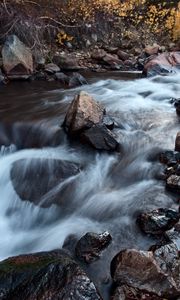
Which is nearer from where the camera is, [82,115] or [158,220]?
[158,220]

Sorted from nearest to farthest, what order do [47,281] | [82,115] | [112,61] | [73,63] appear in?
[47,281], [82,115], [73,63], [112,61]

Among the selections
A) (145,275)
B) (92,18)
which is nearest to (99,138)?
(145,275)

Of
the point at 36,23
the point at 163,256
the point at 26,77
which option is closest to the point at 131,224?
the point at 163,256

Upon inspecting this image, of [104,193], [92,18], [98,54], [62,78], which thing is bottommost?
[104,193]

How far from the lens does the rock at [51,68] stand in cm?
968

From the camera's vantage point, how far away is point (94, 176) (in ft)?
16.4

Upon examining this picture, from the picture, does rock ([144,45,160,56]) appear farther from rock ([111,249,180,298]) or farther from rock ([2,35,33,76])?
rock ([111,249,180,298])

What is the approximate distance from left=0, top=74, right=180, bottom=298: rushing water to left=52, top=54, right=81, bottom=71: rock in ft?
8.12

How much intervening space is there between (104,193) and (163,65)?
723cm

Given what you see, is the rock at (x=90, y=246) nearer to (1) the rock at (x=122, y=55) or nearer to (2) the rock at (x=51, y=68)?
(2) the rock at (x=51, y=68)

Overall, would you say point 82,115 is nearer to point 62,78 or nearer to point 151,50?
point 62,78

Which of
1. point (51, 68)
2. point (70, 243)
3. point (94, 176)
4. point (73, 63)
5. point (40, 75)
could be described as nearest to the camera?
Result: point (70, 243)

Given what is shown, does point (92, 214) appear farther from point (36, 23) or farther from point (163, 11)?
point (163, 11)

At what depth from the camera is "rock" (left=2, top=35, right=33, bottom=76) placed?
899 centimetres
